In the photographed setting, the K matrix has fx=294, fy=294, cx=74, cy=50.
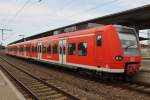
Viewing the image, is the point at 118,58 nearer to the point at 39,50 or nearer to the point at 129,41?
the point at 129,41

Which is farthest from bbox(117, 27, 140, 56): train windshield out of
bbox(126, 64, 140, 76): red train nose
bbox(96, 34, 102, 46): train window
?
bbox(96, 34, 102, 46): train window

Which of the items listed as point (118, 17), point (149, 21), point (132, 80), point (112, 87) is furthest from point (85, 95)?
point (149, 21)

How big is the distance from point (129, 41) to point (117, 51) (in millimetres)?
1225

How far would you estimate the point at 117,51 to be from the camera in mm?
13594

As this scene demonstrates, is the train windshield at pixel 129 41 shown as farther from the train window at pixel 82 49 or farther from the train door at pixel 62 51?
the train door at pixel 62 51

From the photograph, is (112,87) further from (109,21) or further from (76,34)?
(109,21)

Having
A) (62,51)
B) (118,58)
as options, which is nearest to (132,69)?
(118,58)

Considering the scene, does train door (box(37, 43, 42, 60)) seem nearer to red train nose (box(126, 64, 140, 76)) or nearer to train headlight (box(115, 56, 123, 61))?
red train nose (box(126, 64, 140, 76))

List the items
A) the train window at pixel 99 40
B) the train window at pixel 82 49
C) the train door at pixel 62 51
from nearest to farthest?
the train window at pixel 99 40, the train window at pixel 82 49, the train door at pixel 62 51

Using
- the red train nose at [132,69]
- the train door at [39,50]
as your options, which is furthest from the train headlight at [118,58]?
the train door at [39,50]

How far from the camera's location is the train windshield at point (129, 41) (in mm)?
14079

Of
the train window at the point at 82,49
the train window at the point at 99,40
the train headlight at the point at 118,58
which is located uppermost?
the train window at the point at 99,40

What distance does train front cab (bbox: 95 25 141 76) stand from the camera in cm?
1357

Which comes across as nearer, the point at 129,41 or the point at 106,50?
the point at 106,50
